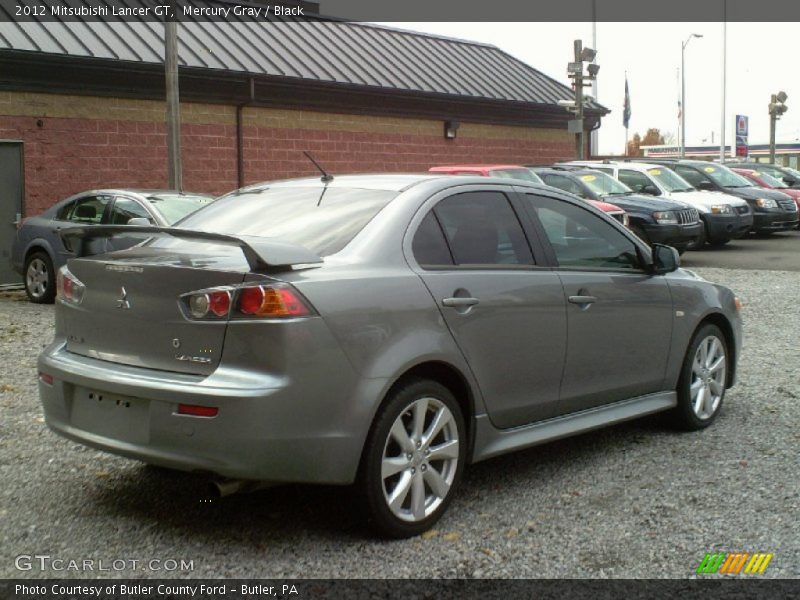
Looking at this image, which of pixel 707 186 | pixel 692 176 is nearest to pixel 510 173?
pixel 707 186

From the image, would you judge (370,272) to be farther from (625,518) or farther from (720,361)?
(720,361)

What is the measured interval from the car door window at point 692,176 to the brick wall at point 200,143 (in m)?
4.44

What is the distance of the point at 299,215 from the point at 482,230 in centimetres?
92

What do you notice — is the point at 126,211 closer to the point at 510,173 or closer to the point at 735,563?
the point at 510,173

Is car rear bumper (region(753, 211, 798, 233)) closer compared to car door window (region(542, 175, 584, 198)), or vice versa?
car door window (region(542, 175, 584, 198))

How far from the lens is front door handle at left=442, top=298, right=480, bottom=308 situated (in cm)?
493

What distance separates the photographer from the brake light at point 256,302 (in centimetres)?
433

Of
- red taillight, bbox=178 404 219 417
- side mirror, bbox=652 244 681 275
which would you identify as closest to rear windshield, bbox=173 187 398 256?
red taillight, bbox=178 404 219 417

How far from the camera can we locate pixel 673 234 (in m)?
18.6

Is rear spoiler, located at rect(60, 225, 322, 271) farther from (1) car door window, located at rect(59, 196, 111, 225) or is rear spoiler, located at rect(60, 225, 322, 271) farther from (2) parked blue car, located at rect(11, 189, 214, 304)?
(1) car door window, located at rect(59, 196, 111, 225)

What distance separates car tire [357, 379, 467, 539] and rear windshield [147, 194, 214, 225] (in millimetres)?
8242

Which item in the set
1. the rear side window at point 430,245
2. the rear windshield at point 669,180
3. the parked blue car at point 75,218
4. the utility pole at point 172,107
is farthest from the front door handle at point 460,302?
the rear windshield at point 669,180

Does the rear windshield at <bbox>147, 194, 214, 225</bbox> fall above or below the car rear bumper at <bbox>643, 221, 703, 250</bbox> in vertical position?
above

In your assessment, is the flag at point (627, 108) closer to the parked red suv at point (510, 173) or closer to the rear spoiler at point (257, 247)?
the parked red suv at point (510, 173)
